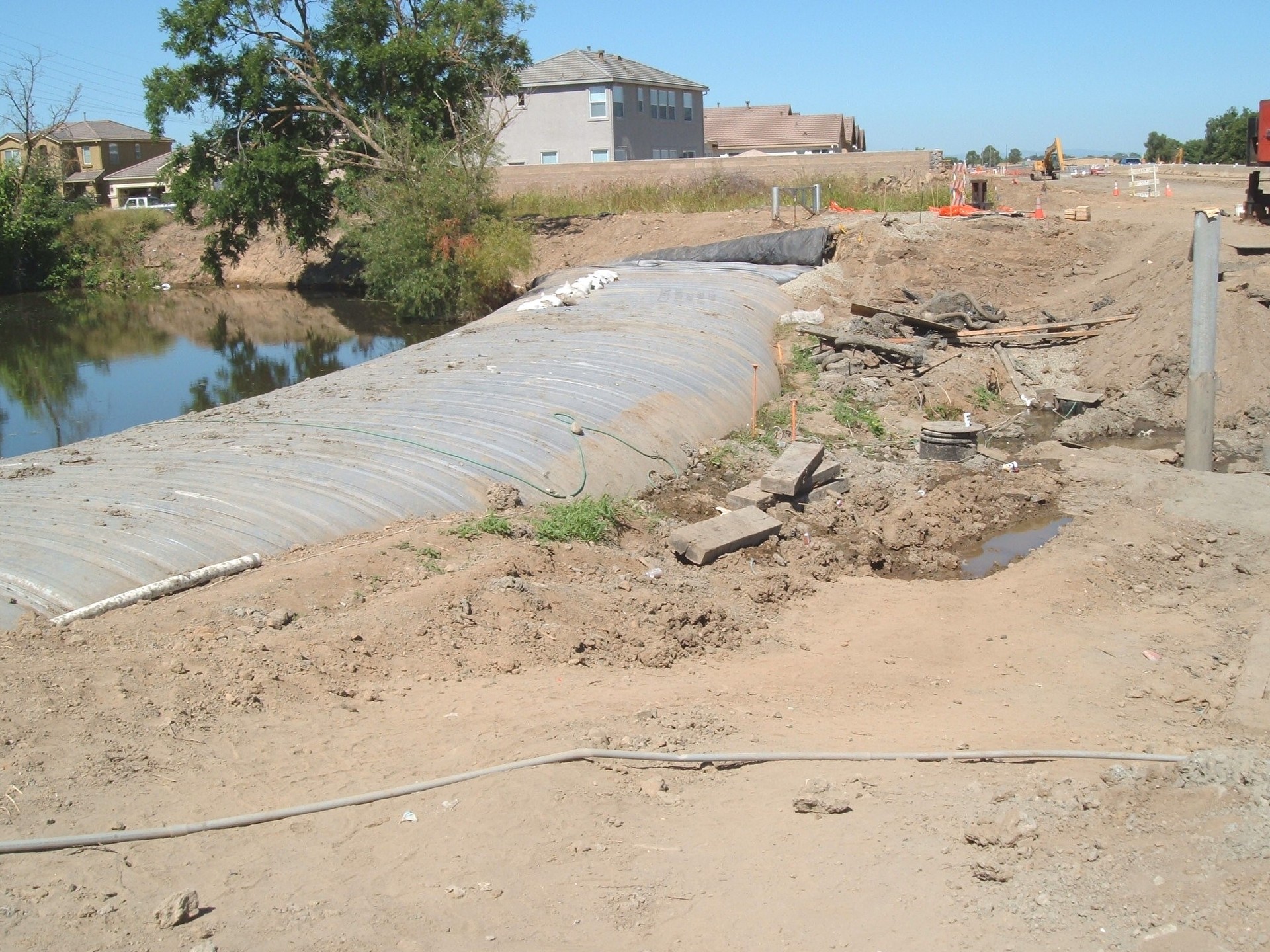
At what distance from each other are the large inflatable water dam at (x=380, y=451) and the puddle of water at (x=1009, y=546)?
3376mm

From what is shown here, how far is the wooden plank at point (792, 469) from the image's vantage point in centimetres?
1083

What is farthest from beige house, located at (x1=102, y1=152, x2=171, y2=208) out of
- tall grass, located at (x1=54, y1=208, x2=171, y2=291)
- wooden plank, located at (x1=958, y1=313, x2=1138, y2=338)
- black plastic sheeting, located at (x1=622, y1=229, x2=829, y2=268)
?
wooden plank, located at (x1=958, y1=313, x2=1138, y2=338)

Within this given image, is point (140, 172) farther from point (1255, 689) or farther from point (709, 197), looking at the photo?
point (1255, 689)

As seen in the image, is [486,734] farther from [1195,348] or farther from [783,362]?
[783,362]

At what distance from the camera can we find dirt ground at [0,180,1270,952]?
3996 mm

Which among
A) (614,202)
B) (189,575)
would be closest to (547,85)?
(614,202)

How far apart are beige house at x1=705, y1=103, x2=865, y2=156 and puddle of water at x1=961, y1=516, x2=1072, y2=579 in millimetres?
53092

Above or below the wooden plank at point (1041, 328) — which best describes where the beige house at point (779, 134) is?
above

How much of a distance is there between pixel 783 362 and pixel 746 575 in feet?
27.8

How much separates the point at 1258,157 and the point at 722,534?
17106 mm

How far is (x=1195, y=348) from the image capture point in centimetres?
1132

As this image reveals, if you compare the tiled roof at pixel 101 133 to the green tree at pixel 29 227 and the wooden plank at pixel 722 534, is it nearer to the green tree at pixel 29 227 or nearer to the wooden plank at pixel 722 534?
the green tree at pixel 29 227

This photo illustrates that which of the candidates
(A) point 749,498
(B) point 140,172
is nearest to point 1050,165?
(A) point 749,498

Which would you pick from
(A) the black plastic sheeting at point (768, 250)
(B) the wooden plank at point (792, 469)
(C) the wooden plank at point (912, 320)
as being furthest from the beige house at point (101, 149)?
(B) the wooden plank at point (792, 469)
